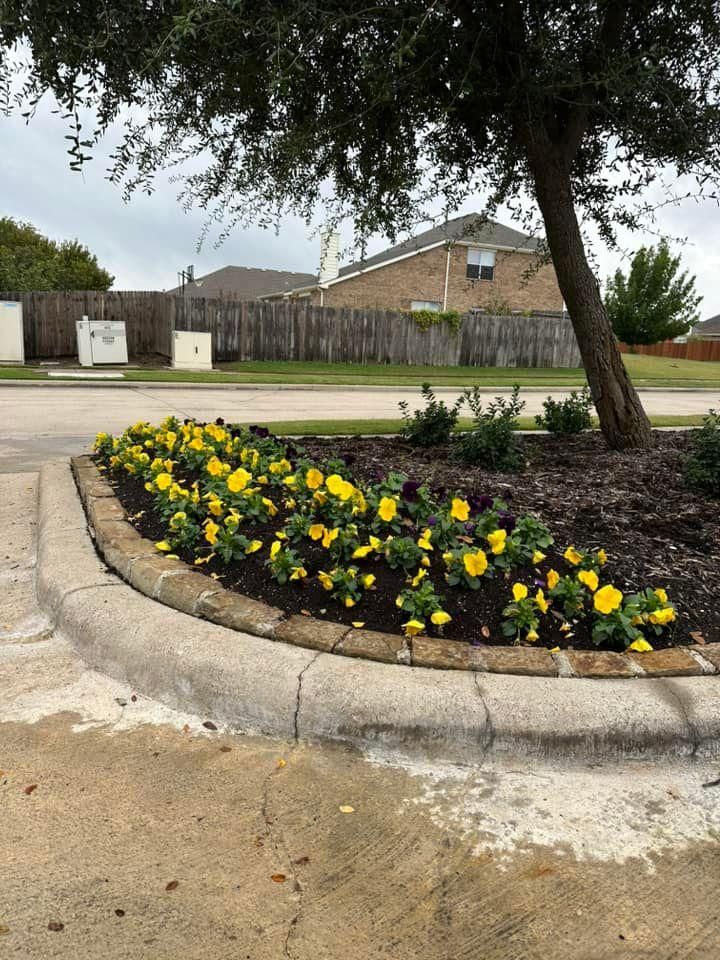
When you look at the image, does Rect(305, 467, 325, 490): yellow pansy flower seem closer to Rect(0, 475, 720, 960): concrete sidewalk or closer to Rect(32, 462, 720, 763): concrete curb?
Rect(32, 462, 720, 763): concrete curb

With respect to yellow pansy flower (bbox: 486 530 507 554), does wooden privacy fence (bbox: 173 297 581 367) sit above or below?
above

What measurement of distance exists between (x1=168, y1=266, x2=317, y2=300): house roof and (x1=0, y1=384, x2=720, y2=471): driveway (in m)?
30.3

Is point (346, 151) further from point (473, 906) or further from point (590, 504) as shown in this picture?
point (473, 906)

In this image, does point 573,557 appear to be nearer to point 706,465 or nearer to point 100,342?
point 706,465

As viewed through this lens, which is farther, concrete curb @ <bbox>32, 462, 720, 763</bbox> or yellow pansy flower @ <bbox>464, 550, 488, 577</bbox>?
yellow pansy flower @ <bbox>464, 550, 488, 577</bbox>

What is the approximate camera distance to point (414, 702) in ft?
7.09

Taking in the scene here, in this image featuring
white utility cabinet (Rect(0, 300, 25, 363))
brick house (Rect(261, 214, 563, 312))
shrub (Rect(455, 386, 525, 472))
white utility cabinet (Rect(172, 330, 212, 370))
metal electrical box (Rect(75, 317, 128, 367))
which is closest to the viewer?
shrub (Rect(455, 386, 525, 472))

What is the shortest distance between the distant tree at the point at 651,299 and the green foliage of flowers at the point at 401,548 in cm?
3758

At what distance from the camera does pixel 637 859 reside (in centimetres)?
176

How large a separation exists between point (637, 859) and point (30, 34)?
186 inches

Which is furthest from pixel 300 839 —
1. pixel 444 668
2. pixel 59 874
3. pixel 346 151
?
pixel 346 151

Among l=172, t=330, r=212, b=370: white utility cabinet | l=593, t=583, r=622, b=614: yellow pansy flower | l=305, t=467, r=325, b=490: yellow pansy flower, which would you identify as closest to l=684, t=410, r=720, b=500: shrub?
l=593, t=583, r=622, b=614: yellow pansy flower

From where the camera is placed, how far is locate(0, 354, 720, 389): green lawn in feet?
53.4

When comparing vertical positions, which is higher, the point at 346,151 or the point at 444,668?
the point at 346,151
